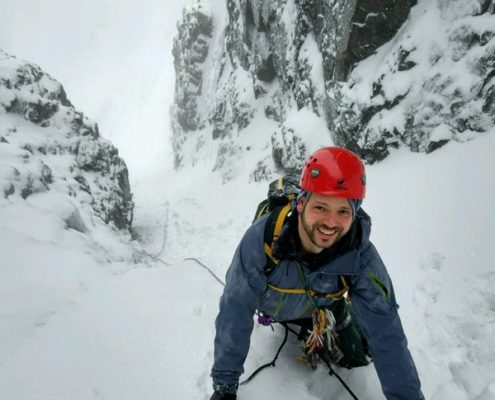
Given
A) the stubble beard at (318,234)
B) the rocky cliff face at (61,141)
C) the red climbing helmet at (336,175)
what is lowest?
the rocky cliff face at (61,141)

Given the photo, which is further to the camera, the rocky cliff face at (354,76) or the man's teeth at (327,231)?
the rocky cliff face at (354,76)

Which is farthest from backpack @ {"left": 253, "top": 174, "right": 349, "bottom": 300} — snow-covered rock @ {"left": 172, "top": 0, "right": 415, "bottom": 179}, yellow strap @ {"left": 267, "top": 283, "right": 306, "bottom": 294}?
snow-covered rock @ {"left": 172, "top": 0, "right": 415, "bottom": 179}

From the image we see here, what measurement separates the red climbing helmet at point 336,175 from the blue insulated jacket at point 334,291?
39 centimetres

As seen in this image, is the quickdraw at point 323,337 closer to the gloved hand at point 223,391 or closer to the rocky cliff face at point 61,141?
the gloved hand at point 223,391

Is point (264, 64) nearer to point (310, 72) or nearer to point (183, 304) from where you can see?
point (310, 72)

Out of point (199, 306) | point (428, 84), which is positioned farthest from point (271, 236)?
point (428, 84)

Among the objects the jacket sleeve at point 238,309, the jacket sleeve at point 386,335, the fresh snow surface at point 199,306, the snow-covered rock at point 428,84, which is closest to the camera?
the jacket sleeve at point 386,335

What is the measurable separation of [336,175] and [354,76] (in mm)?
11242

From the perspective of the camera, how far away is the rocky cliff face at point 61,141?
59.0ft

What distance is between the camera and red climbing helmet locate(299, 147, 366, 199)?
2.91 m

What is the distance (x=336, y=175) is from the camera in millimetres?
2910

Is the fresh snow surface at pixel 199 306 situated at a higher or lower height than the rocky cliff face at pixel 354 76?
lower

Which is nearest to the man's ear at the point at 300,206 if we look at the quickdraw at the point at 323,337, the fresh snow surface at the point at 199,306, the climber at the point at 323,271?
the climber at the point at 323,271

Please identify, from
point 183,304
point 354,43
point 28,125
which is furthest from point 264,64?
point 183,304
